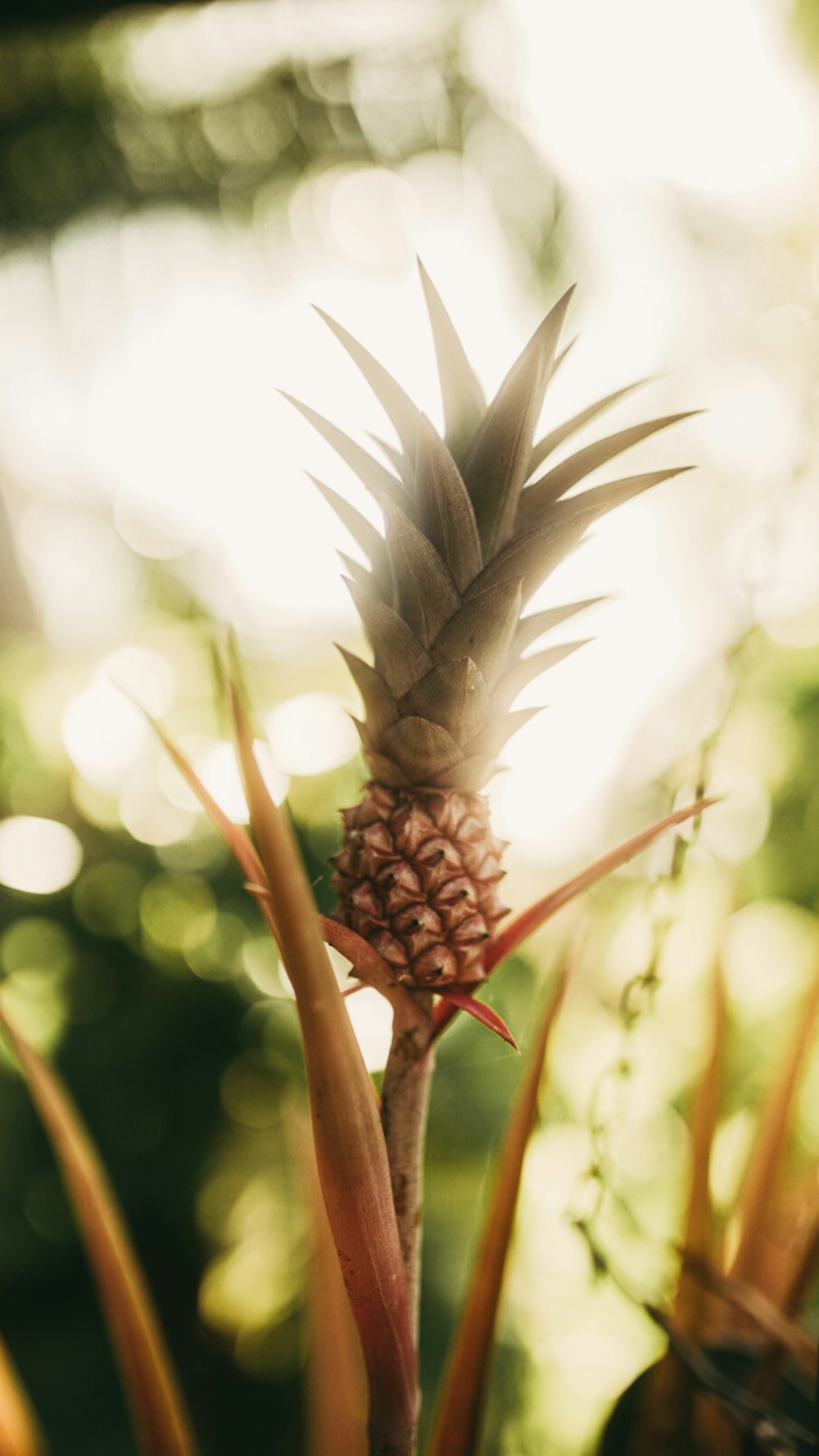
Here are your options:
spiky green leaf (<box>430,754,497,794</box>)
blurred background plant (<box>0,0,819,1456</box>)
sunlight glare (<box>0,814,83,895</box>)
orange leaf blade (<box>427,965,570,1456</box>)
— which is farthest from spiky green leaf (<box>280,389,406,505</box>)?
sunlight glare (<box>0,814,83,895</box>)

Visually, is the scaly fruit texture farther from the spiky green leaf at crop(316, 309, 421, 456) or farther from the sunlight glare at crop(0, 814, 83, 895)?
the sunlight glare at crop(0, 814, 83, 895)

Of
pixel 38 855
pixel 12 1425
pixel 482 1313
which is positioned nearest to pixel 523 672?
pixel 482 1313

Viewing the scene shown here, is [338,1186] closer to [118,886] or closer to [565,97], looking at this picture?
[118,886]

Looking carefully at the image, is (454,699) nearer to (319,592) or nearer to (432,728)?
(432,728)

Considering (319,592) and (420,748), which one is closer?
(420,748)

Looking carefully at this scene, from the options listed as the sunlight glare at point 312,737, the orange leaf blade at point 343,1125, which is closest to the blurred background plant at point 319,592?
the sunlight glare at point 312,737

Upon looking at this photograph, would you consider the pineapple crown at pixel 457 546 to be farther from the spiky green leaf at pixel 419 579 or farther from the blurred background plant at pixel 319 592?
the blurred background plant at pixel 319 592
